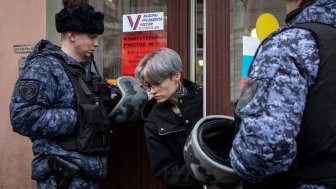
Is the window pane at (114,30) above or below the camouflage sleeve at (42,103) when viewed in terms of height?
above

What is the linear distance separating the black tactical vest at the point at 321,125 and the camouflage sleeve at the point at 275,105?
0.04m

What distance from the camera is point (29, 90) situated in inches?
102

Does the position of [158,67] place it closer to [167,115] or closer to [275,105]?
[167,115]

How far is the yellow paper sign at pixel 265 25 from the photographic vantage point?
10.6 ft

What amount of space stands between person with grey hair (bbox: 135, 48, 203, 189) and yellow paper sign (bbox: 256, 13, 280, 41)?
1.01 m

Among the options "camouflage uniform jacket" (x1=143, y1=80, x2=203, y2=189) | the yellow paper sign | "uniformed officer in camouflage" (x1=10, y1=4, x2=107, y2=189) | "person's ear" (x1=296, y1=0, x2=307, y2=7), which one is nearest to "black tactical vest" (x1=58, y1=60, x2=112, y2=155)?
"uniformed officer in camouflage" (x1=10, y1=4, x2=107, y2=189)

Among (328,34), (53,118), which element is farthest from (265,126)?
(53,118)

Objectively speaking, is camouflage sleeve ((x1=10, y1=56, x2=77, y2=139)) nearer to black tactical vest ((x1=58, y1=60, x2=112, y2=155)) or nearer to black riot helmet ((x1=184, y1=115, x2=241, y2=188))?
black tactical vest ((x1=58, y1=60, x2=112, y2=155))

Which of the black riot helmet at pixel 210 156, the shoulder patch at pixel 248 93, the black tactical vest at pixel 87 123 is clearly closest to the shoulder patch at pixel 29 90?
the black tactical vest at pixel 87 123

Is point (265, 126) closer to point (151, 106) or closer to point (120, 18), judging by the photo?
point (151, 106)

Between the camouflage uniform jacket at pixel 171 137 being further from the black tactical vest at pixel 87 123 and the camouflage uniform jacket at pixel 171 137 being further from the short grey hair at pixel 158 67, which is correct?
the black tactical vest at pixel 87 123

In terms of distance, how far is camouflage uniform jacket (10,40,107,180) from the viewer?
2.57 metres

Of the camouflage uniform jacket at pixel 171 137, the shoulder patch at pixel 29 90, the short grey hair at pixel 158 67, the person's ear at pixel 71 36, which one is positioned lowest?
the camouflage uniform jacket at pixel 171 137

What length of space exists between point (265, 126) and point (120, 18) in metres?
2.44
